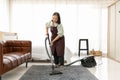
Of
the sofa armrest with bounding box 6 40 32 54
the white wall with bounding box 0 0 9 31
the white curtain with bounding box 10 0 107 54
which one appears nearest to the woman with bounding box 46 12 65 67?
the sofa armrest with bounding box 6 40 32 54

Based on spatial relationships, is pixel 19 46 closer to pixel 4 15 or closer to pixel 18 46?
pixel 18 46

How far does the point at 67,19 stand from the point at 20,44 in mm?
3558

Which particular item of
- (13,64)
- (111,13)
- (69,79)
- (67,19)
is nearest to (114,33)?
(111,13)

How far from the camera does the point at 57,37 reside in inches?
155

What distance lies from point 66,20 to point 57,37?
4.05 m

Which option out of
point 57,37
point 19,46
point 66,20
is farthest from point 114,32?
point 19,46

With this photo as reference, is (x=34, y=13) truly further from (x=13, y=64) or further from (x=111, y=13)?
(x=13, y=64)

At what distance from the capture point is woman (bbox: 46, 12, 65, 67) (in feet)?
13.0

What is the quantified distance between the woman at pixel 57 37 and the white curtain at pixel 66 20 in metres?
3.66

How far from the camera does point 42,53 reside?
549 cm

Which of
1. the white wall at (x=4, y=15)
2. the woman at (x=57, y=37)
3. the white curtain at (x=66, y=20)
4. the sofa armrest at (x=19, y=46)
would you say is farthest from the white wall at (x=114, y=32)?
the white wall at (x=4, y=15)

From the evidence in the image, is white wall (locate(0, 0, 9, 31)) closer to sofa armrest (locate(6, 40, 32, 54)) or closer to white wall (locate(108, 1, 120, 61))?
sofa armrest (locate(6, 40, 32, 54))

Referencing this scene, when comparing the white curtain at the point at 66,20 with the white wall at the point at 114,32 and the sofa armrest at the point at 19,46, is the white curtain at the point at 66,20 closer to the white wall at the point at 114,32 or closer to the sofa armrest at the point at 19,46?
the white wall at the point at 114,32

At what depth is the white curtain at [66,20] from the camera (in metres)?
7.83
